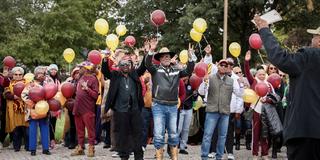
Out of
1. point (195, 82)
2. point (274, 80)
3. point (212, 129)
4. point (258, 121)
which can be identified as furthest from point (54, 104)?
Answer: point (274, 80)

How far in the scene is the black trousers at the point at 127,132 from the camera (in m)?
9.41

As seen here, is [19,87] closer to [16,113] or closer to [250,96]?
[16,113]

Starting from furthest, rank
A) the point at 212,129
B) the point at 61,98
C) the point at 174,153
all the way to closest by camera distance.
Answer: the point at 61,98 < the point at 212,129 < the point at 174,153

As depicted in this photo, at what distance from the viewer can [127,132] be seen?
373 inches

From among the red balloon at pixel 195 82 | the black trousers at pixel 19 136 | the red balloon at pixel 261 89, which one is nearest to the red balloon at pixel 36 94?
the black trousers at pixel 19 136

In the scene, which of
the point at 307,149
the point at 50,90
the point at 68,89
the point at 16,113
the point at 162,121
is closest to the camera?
the point at 307,149

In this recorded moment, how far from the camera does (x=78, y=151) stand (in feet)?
36.7

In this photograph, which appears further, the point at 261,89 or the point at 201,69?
the point at 201,69

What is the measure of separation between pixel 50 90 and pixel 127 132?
2.67 metres

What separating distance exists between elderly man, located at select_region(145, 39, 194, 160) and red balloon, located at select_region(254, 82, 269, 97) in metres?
1.44

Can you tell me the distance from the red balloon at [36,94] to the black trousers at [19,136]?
1204 millimetres

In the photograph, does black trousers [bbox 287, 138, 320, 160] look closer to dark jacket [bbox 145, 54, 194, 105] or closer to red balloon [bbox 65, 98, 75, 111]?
dark jacket [bbox 145, 54, 194, 105]

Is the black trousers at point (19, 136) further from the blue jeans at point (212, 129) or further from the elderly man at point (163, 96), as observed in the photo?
the blue jeans at point (212, 129)

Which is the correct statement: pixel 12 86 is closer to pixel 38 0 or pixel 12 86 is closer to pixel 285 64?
pixel 285 64
